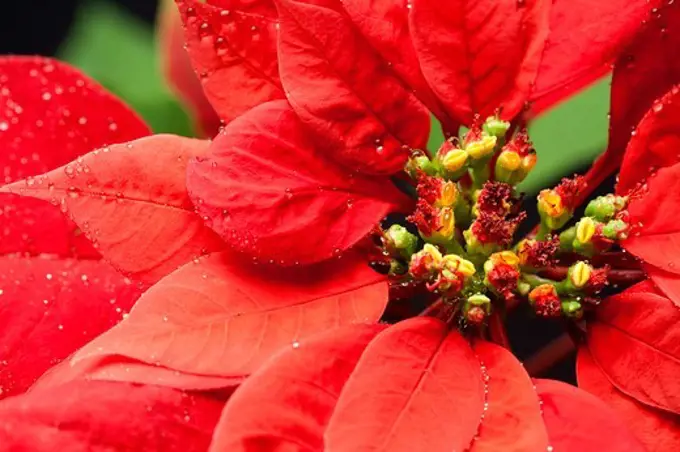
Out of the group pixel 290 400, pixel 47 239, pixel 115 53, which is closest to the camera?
pixel 290 400

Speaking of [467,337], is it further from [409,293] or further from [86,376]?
[86,376]

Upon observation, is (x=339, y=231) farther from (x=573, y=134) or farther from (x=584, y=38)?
(x=573, y=134)

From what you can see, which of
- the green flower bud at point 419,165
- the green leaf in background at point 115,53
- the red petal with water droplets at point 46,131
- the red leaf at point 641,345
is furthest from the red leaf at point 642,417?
the green leaf in background at point 115,53

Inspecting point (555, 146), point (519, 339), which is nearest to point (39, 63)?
point (555, 146)

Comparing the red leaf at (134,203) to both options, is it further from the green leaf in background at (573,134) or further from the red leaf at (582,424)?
the green leaf in background at (573,134)

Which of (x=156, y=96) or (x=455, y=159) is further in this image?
(x=156, y=96)

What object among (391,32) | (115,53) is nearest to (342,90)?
(391,32)

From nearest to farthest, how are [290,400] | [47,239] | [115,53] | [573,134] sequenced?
[290,400] → [47,239] → [573,134] → [115,53]

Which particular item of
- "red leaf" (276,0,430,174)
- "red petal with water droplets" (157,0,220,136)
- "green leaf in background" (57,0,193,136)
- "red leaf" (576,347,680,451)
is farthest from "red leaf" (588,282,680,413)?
"green leaf in background" (57,0,193,136)
